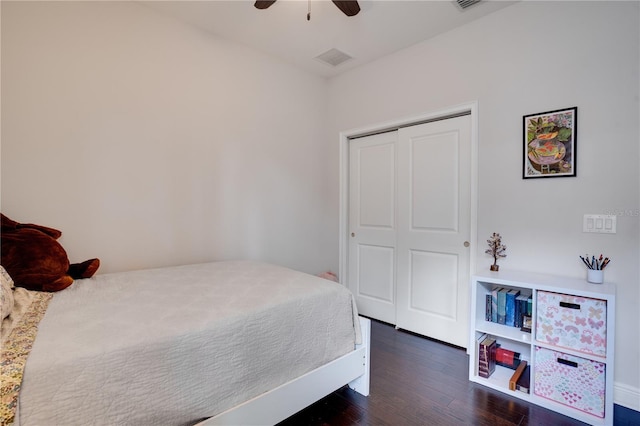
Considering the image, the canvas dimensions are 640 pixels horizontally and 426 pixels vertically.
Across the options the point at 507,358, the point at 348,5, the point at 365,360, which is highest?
the point at 348,5

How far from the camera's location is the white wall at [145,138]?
1930 mm

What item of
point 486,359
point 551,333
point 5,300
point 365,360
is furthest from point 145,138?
point 551,333

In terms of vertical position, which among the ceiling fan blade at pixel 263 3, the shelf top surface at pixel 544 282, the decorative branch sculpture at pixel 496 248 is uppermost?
the ceiling fan blade at pixel 263 3

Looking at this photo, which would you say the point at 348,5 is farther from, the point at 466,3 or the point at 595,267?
the point at 595,267

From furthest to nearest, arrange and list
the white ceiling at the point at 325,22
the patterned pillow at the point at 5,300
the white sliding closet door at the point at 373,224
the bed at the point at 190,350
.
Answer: the white sliding closet door at the point at 373,224
the white ceiling at the point at 325,22
the patterned pillow at the point at 5,300
the bed at the point at 190,350

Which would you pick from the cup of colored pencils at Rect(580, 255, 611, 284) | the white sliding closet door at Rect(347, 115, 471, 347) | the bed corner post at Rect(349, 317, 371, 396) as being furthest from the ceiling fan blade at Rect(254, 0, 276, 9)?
the cup of colored pencils at Rect(580, 255, 611, 284)

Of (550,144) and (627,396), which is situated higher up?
(550,144)

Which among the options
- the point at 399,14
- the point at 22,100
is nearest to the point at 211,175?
the point at 22,100

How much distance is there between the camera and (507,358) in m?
2.15

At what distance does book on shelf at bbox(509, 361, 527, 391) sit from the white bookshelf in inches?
1.3

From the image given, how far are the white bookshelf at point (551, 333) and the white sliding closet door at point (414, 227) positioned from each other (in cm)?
47

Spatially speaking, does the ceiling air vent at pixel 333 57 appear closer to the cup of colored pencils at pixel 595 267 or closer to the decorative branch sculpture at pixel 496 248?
the decorative branch sculpture at pixel 496 248

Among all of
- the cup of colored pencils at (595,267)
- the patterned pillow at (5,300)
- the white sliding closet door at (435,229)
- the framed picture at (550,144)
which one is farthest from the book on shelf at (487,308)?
the patterned pillow at (5,300)

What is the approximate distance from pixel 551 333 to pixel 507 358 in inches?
19.1
